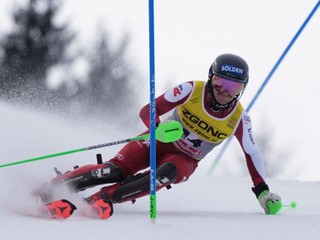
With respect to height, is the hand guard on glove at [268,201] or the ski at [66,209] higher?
the ski at [66,209]

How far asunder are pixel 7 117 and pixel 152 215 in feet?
8.32

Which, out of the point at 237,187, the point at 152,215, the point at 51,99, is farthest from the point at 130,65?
the point at 152,215

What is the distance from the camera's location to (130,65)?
60.4 ft

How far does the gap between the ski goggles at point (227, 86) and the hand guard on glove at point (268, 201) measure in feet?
2.73

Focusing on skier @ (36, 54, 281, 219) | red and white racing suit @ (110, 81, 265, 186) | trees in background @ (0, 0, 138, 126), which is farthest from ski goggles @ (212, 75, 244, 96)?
trees in background @ (0, 0, 138, 126)

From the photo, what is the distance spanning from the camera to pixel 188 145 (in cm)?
439

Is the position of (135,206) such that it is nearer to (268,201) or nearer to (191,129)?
(191,129)

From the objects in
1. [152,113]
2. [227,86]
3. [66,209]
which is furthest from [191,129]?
[66,209]

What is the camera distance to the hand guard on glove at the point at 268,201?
4.23 metres

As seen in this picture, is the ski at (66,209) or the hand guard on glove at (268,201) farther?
the hand guard on glove at (268,201)

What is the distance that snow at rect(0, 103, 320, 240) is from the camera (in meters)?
2.74

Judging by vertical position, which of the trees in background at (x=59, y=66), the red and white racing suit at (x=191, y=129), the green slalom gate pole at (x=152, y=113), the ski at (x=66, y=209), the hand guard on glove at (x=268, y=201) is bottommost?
the trees in background at (x=59, y=66)

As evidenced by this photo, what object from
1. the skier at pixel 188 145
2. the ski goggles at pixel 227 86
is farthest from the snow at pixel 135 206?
the ski goggles at pixel 227 86

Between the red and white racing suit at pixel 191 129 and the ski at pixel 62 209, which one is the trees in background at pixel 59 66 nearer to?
the red and white racing suit at pixel 191 129
